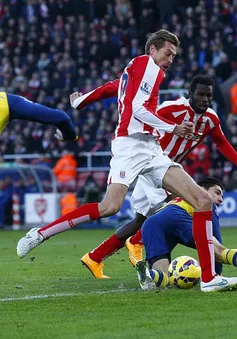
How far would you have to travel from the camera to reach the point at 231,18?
26453 millimetres

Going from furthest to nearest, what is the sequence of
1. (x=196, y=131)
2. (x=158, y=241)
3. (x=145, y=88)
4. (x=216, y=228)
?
(x=196, y=131)
(x=216, y=228)
(x=158, y=241)
(x=145, y=88)

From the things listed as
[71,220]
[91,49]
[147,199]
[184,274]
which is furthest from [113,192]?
[91,49]

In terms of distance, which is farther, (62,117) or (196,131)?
(196,131)

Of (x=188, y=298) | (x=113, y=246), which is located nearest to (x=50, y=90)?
(x=113, y=246)

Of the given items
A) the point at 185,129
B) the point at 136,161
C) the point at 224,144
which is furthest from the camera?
the point at 224,144

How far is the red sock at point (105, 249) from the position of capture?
985 centimetres

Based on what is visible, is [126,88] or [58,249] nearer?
[126,88]

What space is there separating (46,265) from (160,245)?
10.4 ft

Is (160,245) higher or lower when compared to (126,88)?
lower

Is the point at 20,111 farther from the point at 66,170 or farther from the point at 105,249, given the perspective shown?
the point at 66,170

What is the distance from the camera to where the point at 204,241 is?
816 cm

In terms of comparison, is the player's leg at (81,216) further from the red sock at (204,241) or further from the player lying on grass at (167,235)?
the red sock at (204,241)

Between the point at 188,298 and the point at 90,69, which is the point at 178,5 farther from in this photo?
the point at 188,298

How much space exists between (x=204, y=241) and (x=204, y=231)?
0.28 feet
